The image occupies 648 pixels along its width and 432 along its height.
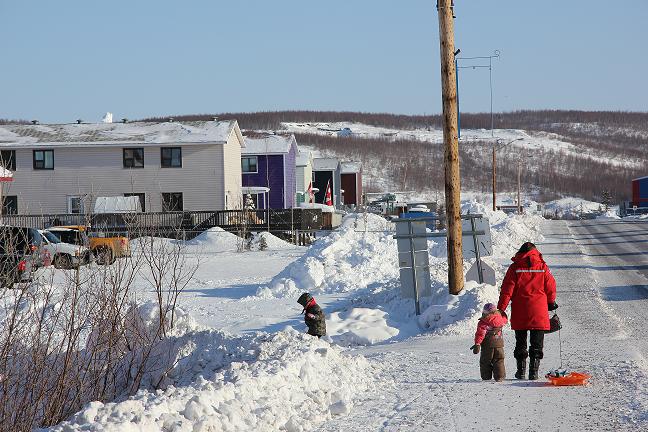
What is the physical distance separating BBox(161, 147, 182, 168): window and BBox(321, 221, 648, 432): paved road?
35045mm

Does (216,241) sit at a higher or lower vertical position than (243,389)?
lower

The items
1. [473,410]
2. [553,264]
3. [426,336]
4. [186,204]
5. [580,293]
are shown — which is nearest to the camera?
[473,410]

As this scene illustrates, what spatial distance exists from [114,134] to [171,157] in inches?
156

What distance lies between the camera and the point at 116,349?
10844 mm

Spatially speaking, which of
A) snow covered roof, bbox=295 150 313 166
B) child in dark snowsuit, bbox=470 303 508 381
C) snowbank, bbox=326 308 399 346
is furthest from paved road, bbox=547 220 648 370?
snow covered roof, bbox=295 150 313 166

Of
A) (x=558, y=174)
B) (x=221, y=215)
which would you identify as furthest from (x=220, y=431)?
(x=558, y=174)

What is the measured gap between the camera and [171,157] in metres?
51.1

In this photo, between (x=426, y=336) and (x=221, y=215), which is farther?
(x=221, y=215)

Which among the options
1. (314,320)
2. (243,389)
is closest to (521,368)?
(243,389)

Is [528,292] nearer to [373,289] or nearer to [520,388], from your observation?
[520,388]

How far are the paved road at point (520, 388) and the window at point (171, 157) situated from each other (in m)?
35.0

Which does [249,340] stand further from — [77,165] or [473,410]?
[77,165]

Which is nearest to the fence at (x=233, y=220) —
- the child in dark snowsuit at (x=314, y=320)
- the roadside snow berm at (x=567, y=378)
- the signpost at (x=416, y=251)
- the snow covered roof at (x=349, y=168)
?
the signpost at (x=416, y=251)

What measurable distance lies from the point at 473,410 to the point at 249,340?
10.2ft
